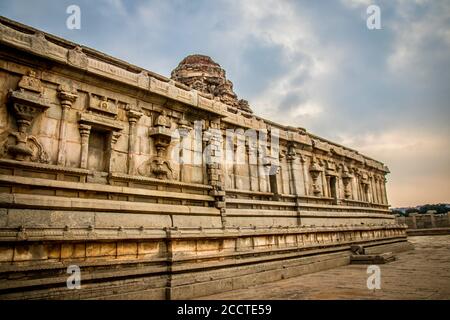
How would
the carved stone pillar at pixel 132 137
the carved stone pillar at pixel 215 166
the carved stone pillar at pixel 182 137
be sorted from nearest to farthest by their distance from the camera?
the carved stone pillar at pixel 132 137, the carved stone pillar at pixel 182 137, the carved stone pillar at pixel 215 166

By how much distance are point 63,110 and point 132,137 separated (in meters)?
2.17

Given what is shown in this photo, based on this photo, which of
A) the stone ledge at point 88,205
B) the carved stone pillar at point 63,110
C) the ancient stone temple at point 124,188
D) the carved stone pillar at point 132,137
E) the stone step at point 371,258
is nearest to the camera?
the ancient stone temple at point 124,188

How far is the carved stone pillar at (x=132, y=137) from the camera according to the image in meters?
9.99

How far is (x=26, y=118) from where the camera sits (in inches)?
314

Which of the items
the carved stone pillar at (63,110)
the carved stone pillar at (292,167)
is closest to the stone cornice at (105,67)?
the carved stone pillar at (63,110)

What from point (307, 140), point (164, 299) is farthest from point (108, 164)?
point (307, 140)

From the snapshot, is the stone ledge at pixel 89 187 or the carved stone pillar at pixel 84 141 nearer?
the stone ledge at pixel 89 187

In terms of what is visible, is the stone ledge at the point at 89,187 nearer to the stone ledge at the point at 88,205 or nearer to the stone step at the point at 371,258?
the stone ledge at the point at 88,205

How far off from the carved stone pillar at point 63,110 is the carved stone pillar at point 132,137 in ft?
5.87

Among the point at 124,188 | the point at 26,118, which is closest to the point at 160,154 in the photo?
the point at 124,188
